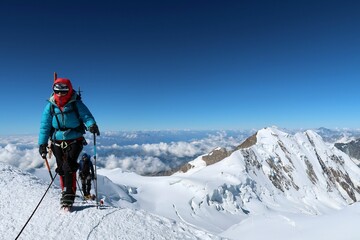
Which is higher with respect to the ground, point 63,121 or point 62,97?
point 62,97

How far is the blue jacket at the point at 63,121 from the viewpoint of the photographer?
7263 mm

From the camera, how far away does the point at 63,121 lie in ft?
24.0

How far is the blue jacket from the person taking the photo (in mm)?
7263

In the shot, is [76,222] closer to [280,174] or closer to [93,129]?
[93,129]

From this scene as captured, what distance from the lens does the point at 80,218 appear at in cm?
728

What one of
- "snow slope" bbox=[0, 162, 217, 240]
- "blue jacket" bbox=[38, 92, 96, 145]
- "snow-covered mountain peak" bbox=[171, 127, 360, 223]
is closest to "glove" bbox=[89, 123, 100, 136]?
"blue jacket" bbox=[38, 92, 96, 145]

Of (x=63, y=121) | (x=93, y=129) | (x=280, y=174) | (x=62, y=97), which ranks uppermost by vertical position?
(x=62, y=97)

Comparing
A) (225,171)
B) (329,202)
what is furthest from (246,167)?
(329,202)

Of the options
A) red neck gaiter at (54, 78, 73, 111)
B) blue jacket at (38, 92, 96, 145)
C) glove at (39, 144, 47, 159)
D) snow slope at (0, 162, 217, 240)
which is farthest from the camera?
glove at (39, 144, 47, 159)

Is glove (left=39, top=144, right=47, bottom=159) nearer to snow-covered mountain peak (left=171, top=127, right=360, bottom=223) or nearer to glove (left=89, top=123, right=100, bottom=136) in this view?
glove (left=89, top=123, right=100, bottom=136)

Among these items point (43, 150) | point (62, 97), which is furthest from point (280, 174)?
point (62, 97)

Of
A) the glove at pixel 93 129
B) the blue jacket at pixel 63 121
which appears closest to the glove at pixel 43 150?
the blue jacket at pixel 63 121

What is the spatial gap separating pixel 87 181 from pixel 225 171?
220ft

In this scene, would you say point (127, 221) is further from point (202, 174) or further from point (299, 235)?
point (202, 174)
